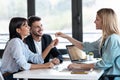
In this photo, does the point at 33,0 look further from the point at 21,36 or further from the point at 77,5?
the point at 21,36

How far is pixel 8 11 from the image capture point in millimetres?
4570

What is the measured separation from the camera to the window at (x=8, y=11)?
4.53 metres

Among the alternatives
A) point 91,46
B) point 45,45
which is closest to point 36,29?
point 45,45

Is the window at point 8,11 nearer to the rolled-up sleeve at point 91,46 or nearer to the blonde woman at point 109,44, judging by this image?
the rolled-up sleeve at point 91,46

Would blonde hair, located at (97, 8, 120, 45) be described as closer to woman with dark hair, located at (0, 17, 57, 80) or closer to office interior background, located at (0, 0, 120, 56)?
woman with dark hair, located at (0, 17, 57, 80)

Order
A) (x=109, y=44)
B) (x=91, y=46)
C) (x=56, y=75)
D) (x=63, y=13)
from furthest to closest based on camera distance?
(x=63, y=13) → (x=91, y=46) → (x=109, y=44) → (x=56, y=75)

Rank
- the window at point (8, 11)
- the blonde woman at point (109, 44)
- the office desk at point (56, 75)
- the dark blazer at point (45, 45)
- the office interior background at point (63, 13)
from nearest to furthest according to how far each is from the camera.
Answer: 1. the office desk at point (56, 75)
2. the blonde woman at point (109, 44)
3. the dark blazer at point (45, 45)
4. the office interior background at point (63, 13)
5. the window at point (8, 11)

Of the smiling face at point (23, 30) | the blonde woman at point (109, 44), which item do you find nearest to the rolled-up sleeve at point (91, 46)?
the blonde woman at point (109, 44)

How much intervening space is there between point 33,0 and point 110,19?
2.05 meters

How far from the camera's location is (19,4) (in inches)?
178

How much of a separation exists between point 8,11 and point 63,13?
0.92m

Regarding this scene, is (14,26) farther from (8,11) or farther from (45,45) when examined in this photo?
(8,11)

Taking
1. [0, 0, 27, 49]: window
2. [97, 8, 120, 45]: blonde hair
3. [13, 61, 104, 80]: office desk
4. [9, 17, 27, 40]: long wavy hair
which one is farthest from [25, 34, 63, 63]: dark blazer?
[0, 0, 27, 49]: window

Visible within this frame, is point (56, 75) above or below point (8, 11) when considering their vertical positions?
Result: below
